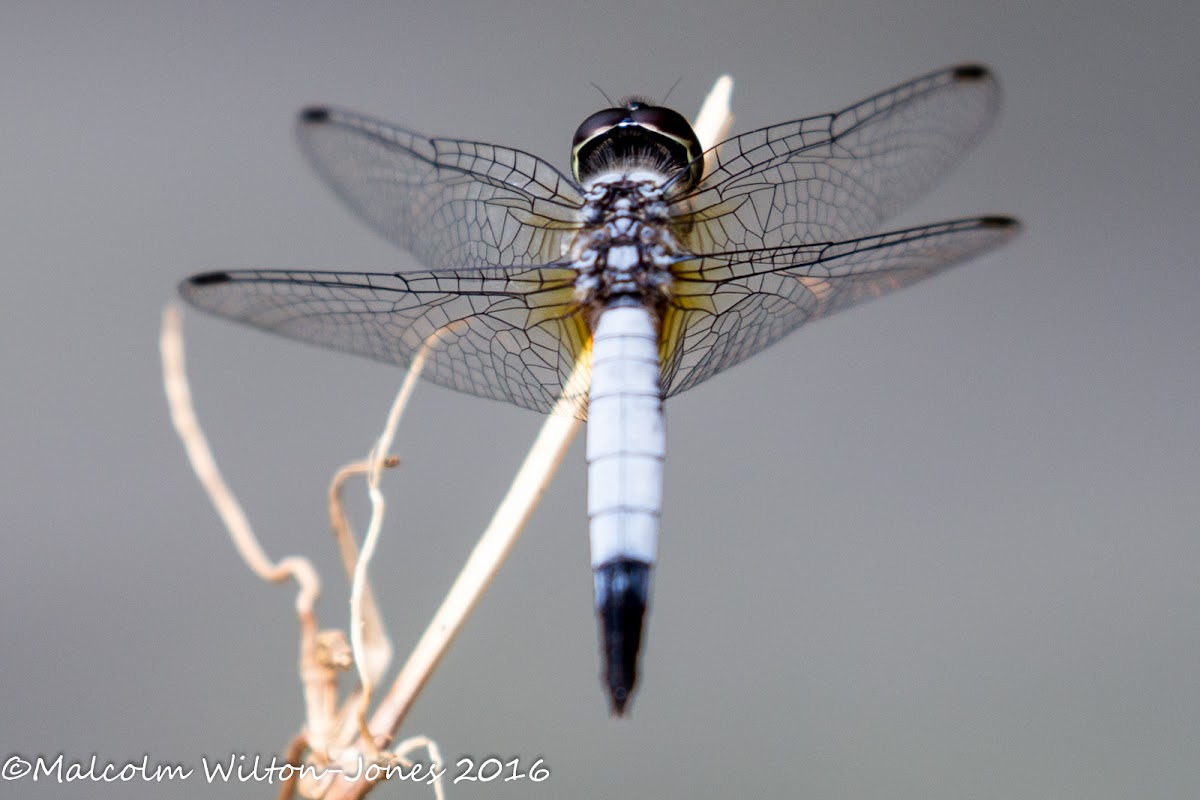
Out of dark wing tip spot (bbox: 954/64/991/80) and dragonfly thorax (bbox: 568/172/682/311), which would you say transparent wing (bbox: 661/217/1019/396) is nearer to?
dragonfly thorax (bbox: 568/172/682/311)

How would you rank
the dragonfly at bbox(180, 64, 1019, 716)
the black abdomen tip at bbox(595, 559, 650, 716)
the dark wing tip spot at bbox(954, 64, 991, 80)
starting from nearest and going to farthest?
1. the black abdomen tip at bbox(595, 559, 650, 716)
2. the dragonfly at bbox(180, 64, 1019, 716)
3. the dark wing tip spot at bbox(954, 64, 991, 80)

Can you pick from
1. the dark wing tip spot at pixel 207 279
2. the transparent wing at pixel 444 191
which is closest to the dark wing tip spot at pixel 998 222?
the transparent wing at pixel 444 191

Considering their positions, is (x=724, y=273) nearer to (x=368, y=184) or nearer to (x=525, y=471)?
(x=525, y=471)

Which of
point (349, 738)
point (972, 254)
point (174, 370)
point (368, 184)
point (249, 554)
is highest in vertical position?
point (368, 184)

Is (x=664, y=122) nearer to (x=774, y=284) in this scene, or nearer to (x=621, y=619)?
(x=774, y=284)

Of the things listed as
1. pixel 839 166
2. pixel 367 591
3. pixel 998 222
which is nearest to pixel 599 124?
pixel 839 166

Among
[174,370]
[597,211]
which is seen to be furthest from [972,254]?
[174,370]

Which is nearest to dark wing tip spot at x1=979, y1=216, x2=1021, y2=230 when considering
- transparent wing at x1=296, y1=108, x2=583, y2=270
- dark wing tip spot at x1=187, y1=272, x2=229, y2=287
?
transparent wing at x1=296, y1=108, x2=583, y2=270

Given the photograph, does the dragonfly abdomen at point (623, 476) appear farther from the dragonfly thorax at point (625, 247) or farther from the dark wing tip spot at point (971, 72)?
the dark wing tip spot at point (971, 72)
